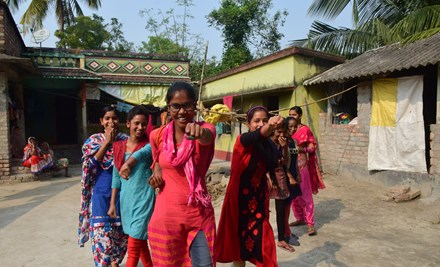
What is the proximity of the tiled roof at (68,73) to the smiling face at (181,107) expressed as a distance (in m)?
10.1

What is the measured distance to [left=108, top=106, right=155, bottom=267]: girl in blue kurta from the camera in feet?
8.71

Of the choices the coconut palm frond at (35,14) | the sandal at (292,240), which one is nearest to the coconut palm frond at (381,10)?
the sandal at (292,240)

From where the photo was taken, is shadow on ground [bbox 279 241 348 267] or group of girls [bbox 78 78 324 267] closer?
group of girls [bbox 78 78 324 267]

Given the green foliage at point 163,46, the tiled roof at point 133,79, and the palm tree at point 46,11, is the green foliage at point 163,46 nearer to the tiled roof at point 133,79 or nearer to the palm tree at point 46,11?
the palm tree at point 46,11

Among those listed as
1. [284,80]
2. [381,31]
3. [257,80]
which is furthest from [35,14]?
[381,31]

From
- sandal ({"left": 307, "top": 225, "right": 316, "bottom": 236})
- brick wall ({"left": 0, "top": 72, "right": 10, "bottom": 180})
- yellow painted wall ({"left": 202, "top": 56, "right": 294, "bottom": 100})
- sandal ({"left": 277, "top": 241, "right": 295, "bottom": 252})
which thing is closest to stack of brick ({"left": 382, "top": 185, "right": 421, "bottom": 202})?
sandal ({"left": 307, "top": 225, "right": 316, "bottom": 236})

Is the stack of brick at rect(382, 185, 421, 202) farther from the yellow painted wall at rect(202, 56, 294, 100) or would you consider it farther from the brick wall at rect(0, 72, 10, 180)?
the brick wall at rect(0, 72, 10, 180)

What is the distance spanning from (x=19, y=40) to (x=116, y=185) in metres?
10.4

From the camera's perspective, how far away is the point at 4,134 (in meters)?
8.78

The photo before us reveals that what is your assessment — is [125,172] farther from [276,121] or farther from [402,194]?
[402,194]

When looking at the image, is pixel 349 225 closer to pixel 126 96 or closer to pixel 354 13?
pixel 354 13

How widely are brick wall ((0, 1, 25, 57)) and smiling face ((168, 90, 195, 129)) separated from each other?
9.11m

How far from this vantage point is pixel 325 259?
142 inches

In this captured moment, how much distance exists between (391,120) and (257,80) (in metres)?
4.47
